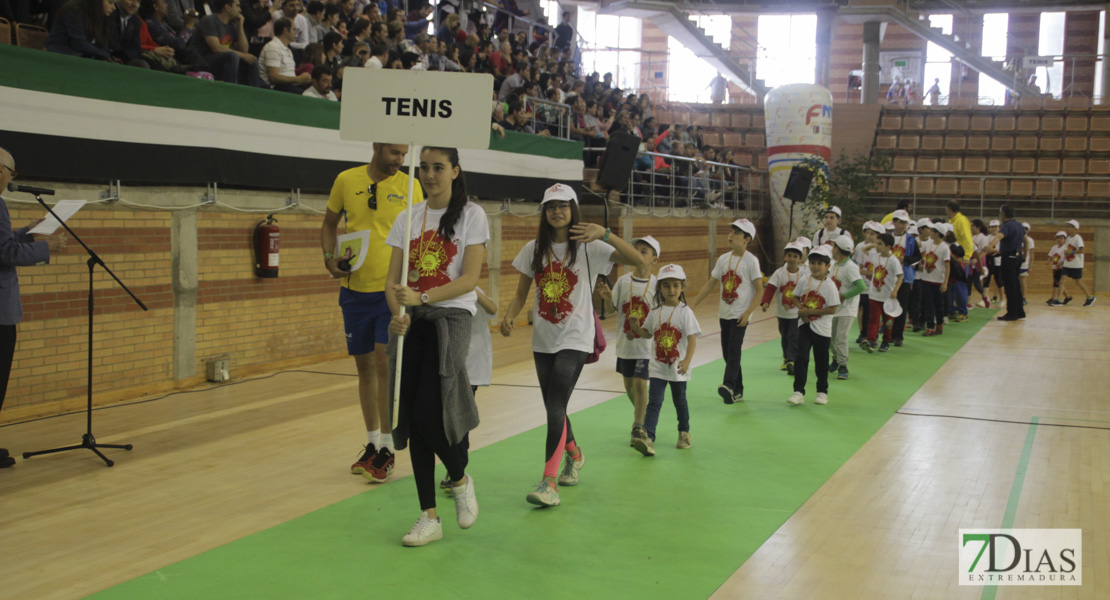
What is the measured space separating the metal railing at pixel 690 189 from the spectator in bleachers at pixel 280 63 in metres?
6.49

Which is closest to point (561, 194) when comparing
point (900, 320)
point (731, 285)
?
point (731, 285)

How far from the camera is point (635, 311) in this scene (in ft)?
23.2

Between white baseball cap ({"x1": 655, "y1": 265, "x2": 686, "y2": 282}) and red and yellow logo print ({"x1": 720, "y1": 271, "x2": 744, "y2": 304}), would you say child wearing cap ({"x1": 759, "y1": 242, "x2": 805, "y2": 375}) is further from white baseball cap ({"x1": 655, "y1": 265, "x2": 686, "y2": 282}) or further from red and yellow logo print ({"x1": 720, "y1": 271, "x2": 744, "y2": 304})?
white baseball cap ({"x1": 655, "y1": 265, "x2": 686, "y2": 282})

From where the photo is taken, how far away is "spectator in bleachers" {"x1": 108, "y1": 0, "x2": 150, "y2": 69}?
837 centimetres

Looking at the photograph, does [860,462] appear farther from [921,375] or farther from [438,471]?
[921,375]

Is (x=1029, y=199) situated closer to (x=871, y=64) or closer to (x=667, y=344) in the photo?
(x=871, y=64)

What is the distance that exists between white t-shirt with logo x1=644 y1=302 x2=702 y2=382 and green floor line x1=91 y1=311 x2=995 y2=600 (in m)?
0.61

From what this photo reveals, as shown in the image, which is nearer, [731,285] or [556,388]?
[556,388]

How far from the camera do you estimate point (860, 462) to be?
21.9ft

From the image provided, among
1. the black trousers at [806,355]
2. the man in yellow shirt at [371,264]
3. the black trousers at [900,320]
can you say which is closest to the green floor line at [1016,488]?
the black trousers at [806,355]

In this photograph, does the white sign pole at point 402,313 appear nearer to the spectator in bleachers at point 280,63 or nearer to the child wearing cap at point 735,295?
the child wearing cap at point 735,295

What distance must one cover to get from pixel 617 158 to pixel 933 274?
541 centimetres

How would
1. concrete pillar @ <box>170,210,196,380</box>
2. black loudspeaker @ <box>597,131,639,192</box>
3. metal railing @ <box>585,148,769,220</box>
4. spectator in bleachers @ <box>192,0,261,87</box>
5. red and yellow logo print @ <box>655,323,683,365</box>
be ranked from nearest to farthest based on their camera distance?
1. red and yellow logo print @ <box>655,323,683,365</box>
2. concrete pillar @ <box>170,210,196,380</box>
3. spectator in bleachers @ <box>192,0,261,87</box>
4. black loudspeaker @ <box>597,131,639,192</box>
5. metal railing @ <box>585,148,769,220</box>

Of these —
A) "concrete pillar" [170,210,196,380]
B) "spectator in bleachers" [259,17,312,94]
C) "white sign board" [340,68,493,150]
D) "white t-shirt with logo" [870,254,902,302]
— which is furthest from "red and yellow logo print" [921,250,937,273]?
"white sign board" [340,68,493,150]
